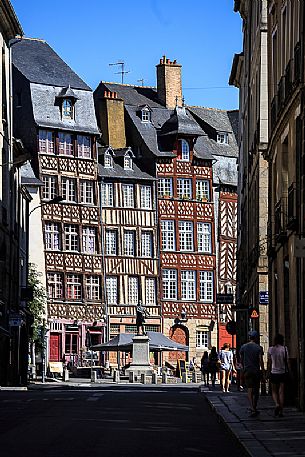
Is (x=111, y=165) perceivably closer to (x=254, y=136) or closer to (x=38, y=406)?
(x=254, y=136)

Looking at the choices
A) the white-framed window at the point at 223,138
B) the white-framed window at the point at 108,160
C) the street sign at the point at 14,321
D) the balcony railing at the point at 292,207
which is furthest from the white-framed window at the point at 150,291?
the balcony railing at the point at 292,207

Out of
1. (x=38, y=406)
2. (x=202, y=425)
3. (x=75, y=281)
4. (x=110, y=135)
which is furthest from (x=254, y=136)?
(x=110, y=135)

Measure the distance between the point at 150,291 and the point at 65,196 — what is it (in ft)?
27.5

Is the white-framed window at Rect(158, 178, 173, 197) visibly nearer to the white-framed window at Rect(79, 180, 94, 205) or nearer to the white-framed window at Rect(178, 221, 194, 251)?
the white-framed window at Rect(178, 221, 194, 251)

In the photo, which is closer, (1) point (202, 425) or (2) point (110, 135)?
(1) point (202, 425)

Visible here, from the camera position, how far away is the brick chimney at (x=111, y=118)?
8212 cm

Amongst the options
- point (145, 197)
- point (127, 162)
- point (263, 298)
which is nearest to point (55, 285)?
point (145, 197)

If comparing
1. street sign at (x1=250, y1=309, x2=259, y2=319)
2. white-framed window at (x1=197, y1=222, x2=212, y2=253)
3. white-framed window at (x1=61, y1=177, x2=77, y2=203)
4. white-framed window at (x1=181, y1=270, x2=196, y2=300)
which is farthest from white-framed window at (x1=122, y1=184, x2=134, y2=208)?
street sign at (x1=250, y1=309, x2=259, y2=319)

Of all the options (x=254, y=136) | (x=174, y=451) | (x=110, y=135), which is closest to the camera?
(x=174, y=451)

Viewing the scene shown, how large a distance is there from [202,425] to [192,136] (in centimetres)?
6412

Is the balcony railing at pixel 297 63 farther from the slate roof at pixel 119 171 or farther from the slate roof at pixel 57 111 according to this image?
the slate roof at pixel 119 171

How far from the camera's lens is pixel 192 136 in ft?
272

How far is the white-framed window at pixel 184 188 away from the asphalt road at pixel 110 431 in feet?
181

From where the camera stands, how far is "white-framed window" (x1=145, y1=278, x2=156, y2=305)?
261ft
